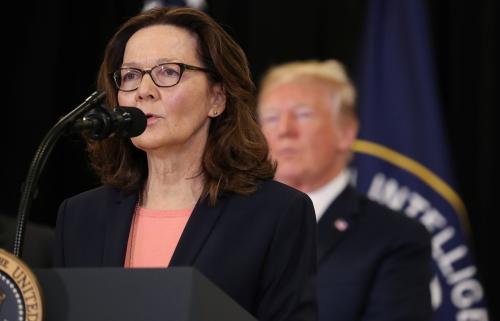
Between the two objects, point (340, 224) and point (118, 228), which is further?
point (340, 224)

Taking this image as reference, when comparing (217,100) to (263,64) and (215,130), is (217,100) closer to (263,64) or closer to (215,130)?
(215,130)

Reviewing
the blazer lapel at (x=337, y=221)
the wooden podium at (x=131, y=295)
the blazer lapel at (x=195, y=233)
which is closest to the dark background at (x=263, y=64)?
the blazer lapel at (x=337, y=221)

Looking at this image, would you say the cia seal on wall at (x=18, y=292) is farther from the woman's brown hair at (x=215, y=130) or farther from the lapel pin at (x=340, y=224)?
the lapel pin at (x=340, y=224)

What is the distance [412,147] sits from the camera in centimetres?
505

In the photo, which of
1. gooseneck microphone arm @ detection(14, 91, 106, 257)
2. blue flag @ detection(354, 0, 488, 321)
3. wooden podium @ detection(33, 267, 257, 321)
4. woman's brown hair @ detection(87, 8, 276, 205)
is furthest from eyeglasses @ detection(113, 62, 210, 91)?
blue flag @ detection(354, 0, 488, 321)

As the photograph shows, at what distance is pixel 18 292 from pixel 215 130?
0.89m

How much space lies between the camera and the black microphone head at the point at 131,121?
2.06 m

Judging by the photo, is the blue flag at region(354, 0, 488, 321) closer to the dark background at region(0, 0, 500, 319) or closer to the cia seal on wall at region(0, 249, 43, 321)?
the dark background at region(0, 0, 500, 319)

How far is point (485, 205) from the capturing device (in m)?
4.86

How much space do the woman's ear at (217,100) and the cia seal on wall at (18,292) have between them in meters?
0.83

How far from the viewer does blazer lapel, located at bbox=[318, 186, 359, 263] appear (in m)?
4.25

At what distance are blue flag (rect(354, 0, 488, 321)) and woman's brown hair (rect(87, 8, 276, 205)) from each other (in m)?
2.48

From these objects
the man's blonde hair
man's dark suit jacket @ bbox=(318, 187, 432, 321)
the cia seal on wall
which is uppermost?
the cia seal on wall

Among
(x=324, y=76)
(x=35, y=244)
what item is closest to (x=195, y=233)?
(x=35, y=244)
